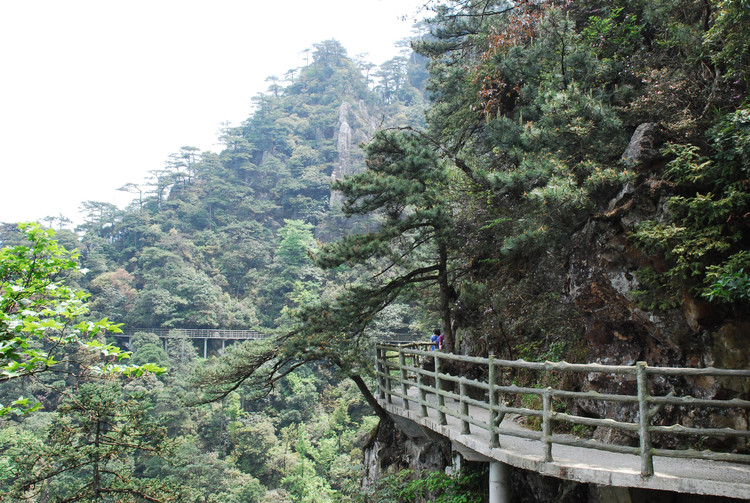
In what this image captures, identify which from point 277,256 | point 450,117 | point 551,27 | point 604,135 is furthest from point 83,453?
point 277,256

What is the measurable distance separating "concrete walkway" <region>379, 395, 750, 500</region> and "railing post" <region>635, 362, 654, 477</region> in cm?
6

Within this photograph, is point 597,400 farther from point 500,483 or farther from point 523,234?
point 523,234

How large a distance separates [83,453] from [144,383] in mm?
20818

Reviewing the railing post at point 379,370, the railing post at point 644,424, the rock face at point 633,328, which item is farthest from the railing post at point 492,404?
the railing post at point 379,370

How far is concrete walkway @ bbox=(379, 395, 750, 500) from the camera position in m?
3.11

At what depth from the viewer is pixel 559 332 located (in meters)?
6.43

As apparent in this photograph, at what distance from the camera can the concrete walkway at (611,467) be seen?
3113 mm

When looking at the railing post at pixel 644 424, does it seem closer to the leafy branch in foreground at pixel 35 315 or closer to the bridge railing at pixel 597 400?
the bridge railing at pixel 597 400

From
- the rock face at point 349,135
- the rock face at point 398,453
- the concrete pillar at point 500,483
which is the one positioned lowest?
the rock face at point 398,453

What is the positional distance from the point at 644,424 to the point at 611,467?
1.72 feet

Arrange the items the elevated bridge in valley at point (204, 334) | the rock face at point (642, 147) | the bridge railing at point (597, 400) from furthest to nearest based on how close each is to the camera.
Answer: the elevated bridge in valley at point (204, 334) → the rock face at point (642, 147) → the bridge railing at point (597, 400)

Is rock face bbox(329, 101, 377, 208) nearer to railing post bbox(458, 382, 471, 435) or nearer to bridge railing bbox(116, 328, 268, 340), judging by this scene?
bridge railing bbox(116, 328, 268, 340)

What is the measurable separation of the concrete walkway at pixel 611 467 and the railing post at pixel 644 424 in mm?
65

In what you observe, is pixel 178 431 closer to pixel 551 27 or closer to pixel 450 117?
pixel 450 117
